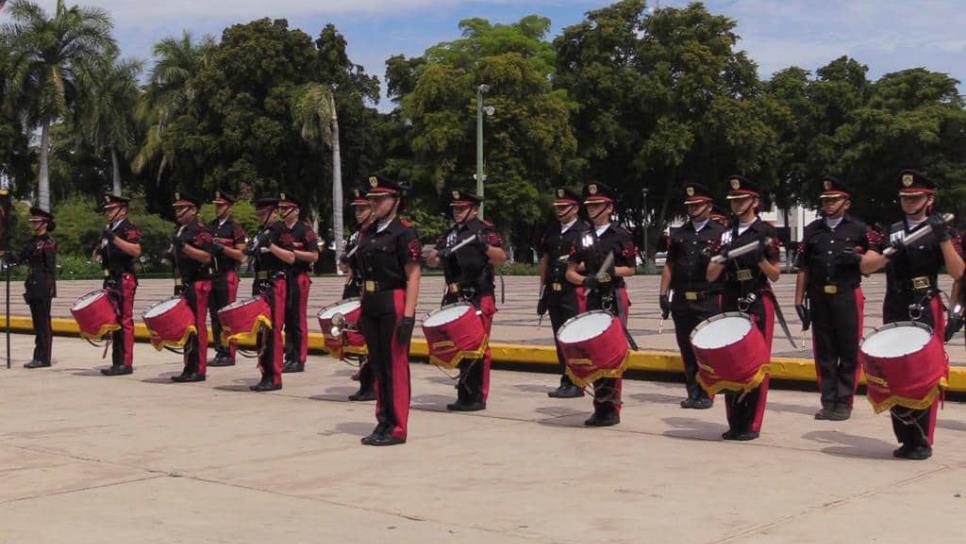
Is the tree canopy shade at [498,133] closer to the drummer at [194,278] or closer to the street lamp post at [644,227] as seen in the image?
the street lamp post at [644,227]

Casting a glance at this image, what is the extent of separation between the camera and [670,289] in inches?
425

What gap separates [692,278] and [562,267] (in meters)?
1.26

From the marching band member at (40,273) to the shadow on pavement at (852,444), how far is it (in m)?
9.34

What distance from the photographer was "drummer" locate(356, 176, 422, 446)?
28.8ft

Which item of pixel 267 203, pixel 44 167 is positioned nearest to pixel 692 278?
pixel 267 203

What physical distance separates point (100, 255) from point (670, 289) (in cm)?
650

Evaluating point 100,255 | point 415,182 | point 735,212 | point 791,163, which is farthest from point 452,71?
point 735,212

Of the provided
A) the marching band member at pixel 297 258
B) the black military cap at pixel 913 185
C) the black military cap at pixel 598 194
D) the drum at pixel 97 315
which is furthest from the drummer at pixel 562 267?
the drum at pixel 97 315

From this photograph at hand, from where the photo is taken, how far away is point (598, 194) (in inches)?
412

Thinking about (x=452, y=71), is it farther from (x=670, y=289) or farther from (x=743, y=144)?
(x=670, y=289)

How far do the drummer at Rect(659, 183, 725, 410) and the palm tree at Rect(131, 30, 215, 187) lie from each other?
5602 centimetres

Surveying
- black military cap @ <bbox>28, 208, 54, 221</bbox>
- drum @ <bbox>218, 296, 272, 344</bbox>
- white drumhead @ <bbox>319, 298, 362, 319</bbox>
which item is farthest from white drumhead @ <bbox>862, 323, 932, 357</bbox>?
black military cap @ <bbox>28, 208, 54, 221</bbox>

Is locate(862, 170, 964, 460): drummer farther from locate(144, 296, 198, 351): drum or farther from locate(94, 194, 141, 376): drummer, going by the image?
locate(94, 194, 141, 376): drummer

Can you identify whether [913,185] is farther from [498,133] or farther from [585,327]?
[498,133]
